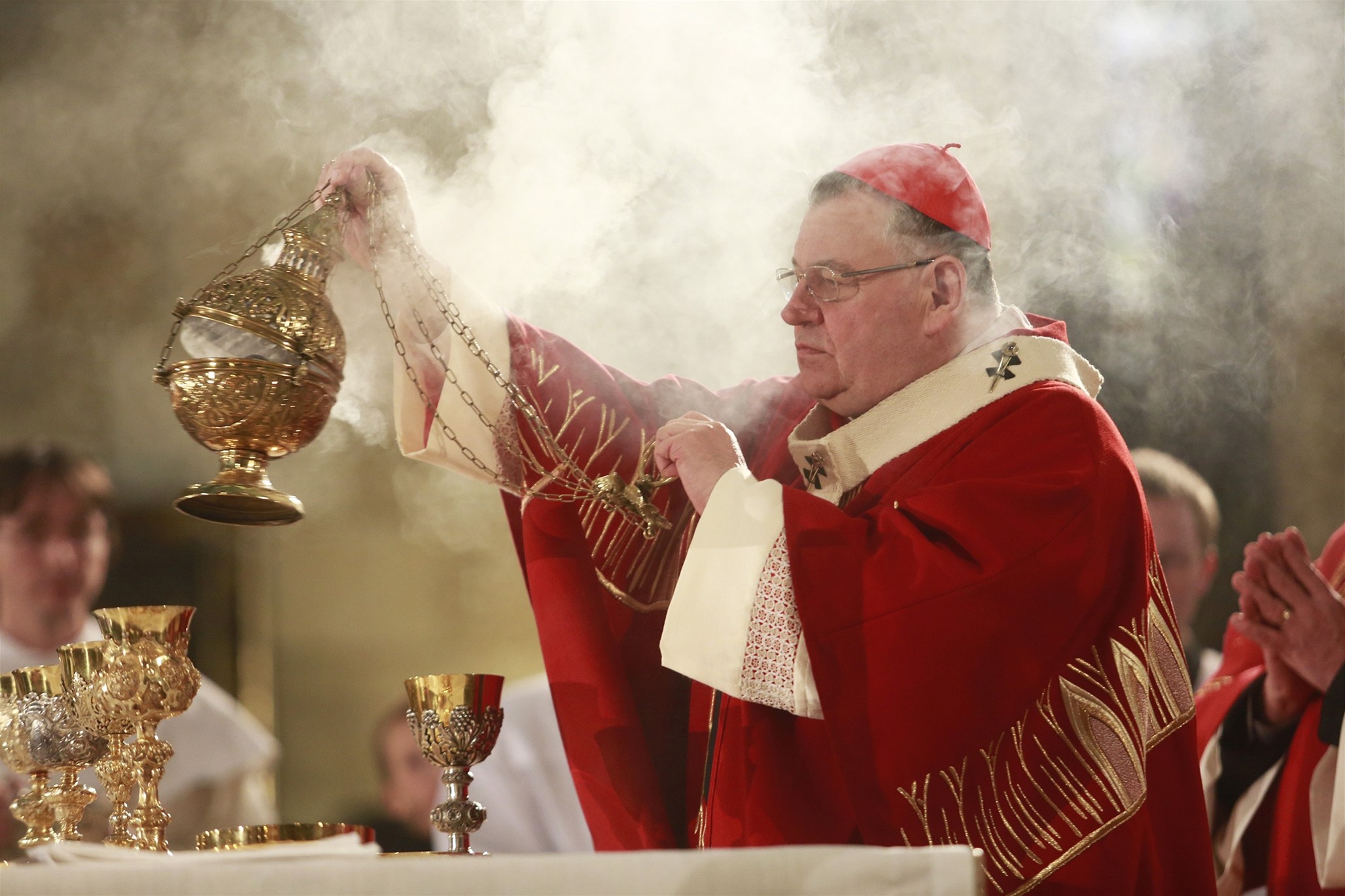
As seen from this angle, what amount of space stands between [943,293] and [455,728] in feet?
3.90

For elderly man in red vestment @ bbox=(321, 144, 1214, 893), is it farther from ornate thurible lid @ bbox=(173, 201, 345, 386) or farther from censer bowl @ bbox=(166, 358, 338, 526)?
censer bowl @ bbox=(166, 358, 338, 526)

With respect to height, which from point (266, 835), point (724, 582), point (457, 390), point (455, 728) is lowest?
point (266, 835)

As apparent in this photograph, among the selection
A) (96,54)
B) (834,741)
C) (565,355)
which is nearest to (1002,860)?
(834,741)

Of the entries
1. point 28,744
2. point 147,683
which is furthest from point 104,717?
point 28,744

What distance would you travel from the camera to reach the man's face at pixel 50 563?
160 inches

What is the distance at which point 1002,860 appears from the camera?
1.96 metres

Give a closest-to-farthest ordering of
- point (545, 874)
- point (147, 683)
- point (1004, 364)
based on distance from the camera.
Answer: point (545, 874) → point (147, 683) → point (1004, 364)

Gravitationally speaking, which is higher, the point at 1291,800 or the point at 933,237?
the point at 933,237

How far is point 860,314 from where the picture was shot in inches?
94.7

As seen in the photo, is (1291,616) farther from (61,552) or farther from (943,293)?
(61,552)

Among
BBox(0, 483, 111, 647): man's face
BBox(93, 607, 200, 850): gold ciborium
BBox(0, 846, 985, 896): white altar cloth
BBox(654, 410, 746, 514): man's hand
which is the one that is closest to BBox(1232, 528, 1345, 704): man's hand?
BBox(654, 410, 746, 514): man's hand

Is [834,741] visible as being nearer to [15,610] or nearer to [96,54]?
[15,610]

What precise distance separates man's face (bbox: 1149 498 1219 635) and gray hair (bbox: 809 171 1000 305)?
1.52 meters

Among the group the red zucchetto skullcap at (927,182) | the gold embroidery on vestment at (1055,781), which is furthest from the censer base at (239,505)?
the red zucchetto skullcap at (927,182)
